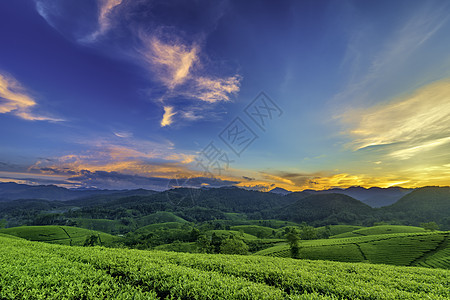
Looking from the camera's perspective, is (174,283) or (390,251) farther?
(390,251)

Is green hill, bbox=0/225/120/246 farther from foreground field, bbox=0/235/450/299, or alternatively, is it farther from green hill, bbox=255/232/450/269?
foreground field, bbox=0/235/450/299

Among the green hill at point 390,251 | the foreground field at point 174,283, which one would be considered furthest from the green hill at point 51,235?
the foreground field at point 174,283

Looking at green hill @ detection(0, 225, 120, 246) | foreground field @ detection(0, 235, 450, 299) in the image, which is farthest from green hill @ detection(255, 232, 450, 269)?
green hill @ detection(0, 225, 120, 246)

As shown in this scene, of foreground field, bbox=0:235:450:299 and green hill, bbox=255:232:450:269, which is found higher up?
foreground field, bbox=0:235:450:299

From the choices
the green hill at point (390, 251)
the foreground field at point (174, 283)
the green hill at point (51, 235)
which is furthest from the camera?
the green hill at point (51, 235)

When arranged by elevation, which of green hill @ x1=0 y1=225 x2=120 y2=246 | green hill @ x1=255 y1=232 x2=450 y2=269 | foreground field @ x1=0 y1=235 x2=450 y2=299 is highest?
foreground field @ x1=0 y1=235 x2=450 y2=299

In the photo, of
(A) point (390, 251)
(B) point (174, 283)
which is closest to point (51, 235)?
(B) point (174, 283)

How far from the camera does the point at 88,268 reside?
951cm

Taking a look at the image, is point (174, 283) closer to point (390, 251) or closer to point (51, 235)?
point (390, 251)

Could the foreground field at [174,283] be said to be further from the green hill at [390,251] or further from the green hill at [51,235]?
the green hill at [51,235]

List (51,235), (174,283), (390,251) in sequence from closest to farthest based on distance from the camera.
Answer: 1. (174,283)
2. (390,251)
3. (51,235)

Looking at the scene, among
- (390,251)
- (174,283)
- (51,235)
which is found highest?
(174,283)

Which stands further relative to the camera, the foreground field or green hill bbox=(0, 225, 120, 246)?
green hill bbox=(0, 225, 120, 246)

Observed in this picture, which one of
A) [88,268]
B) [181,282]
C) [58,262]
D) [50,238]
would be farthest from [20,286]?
[50,238]
